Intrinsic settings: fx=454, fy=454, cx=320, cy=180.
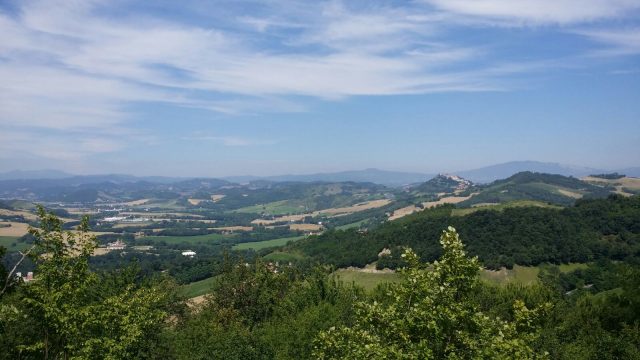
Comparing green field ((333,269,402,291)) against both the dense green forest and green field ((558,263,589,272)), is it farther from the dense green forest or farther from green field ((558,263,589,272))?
green field ((558,263,589,272))

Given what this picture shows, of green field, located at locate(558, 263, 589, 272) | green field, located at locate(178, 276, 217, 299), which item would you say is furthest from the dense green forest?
green field, located at locate(178, 276, 217, 299)

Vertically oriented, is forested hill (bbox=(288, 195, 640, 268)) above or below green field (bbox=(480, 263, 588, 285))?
above

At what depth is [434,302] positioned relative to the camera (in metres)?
15.0

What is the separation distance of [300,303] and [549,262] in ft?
339

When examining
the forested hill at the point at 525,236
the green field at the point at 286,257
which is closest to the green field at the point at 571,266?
the forested hill at the point at 525,236

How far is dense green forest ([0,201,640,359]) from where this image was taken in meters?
14.5

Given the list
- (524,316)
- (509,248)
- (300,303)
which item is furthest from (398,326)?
(509,248)

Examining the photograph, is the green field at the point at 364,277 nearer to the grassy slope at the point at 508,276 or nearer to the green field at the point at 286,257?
the grassy slope at the point at 508,276

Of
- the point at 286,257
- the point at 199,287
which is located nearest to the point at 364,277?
the point at 286,257

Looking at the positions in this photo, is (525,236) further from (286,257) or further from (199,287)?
(199,287)

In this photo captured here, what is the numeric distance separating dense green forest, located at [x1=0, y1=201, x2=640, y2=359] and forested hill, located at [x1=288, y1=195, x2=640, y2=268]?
28.9ft

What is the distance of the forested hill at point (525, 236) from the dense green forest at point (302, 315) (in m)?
8.80

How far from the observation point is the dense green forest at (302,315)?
14.5 metres

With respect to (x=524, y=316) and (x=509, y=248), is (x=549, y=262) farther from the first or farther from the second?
(x=524, y=316)
